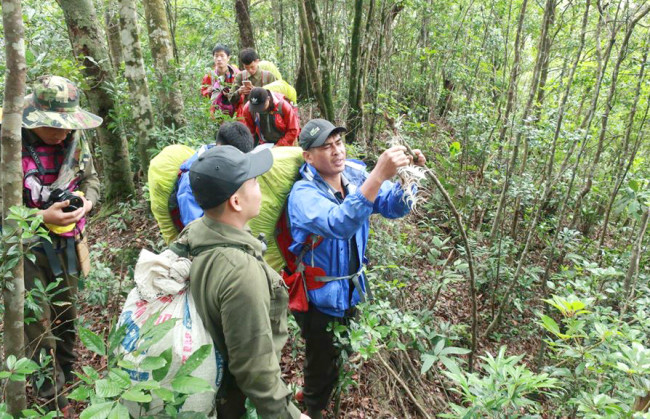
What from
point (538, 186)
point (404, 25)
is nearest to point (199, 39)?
point (404, 25)

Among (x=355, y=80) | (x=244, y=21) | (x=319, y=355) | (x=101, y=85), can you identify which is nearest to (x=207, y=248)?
(x=319, y=355)

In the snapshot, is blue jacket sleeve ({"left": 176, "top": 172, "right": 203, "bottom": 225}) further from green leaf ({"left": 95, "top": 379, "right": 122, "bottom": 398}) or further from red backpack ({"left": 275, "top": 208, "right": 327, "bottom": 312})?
green leaf ({"left": 95, "top": 379, "right": 122, "bottom": 398})

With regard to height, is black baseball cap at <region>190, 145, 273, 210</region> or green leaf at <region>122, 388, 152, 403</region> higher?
black baseball cap at <region>190, 145, 273, 210</region>

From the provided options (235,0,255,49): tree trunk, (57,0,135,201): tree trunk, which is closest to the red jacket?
(57,0,135,201): tree trunk

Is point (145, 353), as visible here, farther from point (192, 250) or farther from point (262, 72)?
point (262, 72)

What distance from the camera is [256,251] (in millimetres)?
1818

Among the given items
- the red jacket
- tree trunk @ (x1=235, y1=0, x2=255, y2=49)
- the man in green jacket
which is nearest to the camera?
the man in green jacket

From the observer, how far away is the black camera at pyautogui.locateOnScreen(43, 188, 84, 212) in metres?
3.03

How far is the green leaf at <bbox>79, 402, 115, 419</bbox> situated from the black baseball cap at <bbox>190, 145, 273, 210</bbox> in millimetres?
856

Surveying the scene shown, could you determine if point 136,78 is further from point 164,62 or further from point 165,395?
point 165,395

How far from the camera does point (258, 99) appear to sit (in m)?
5.35

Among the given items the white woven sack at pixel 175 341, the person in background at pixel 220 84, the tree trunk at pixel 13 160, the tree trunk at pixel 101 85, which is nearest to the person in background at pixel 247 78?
the person in background at pixel 220 84

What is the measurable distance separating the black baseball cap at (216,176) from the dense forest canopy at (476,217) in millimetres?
979

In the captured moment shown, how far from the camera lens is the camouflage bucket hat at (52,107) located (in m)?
2.88
